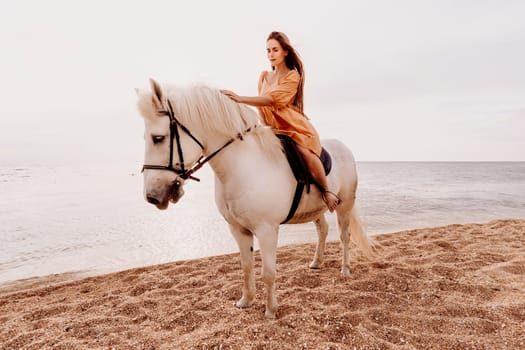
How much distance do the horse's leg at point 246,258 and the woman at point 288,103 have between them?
92cm

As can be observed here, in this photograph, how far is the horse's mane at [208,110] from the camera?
2174mm

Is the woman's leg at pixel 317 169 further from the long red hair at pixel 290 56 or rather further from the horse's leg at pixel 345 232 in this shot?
the horse's leg at pixel 345 232

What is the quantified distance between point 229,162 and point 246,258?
3.58 feet

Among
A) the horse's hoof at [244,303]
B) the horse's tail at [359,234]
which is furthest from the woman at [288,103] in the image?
the horse's tail at [359,234]

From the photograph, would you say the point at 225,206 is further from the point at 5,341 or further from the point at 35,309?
the point at 35,309

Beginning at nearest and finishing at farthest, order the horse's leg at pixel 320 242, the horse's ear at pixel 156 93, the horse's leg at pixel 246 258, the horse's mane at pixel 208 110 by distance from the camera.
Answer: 1. the horse's ear at pixel 156 93
2. the horse's mane at pixel 208 110
3. the horse's leg at pixel 246 258
4. the horse's leg at pixel 320 242

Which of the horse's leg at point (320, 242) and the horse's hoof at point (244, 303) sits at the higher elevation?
the horse's leg at point (320, 242)

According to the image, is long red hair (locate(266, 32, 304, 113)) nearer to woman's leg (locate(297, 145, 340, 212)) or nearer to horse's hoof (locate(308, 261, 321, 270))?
woman's leg (locate(297, 145, 340, 212))

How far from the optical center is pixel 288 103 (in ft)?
9.09

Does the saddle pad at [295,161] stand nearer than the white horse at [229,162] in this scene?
No

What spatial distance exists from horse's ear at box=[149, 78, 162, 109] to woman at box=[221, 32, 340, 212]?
90 cm

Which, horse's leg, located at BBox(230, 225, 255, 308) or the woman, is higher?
the woman

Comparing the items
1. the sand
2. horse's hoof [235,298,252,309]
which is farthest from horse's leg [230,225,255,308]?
the sand

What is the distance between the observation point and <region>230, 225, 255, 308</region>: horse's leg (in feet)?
9.35
